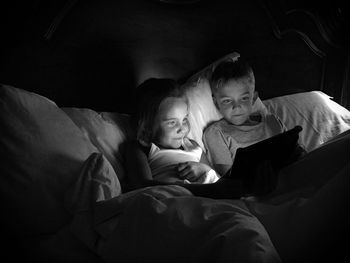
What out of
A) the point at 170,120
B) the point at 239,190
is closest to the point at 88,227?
the point at 239,190

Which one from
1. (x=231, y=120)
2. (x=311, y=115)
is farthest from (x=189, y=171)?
(x=311, y=115)

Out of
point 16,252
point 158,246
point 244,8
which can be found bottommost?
point 16,252

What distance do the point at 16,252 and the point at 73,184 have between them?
0.21 meters

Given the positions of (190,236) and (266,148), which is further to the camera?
(266,148)

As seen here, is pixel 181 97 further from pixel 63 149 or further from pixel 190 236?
pixel 190 236

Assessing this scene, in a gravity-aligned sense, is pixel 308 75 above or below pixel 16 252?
above

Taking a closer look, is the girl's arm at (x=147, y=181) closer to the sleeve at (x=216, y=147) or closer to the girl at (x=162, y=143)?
the girl at (x=162, y=143)

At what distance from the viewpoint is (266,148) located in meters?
1.07

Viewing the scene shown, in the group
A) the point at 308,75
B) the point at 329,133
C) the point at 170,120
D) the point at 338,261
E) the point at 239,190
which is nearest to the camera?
the point at 338,261

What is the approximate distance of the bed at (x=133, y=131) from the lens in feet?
2.67

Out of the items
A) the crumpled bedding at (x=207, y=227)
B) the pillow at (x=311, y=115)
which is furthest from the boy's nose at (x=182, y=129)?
the pillow at (x=311, y=115)

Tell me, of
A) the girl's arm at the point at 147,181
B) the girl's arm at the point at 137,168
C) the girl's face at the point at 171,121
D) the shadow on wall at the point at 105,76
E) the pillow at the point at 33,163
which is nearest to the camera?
the pillow at the point at 33,163

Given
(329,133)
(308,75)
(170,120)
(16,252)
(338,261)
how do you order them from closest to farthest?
(338,261), (16,252), (170,120), (329,133), (308,75)

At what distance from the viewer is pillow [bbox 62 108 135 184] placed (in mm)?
1346
